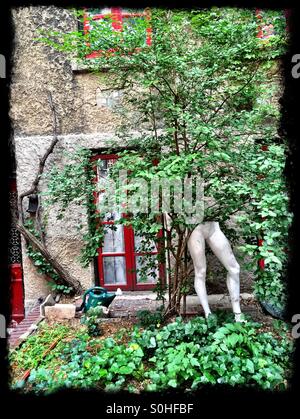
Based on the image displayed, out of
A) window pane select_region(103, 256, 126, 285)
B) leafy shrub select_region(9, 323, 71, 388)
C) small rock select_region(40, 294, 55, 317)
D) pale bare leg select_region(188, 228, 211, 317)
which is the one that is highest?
pale bare leg select_region(188, 228, 211, 317)

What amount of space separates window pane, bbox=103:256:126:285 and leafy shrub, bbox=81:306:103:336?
3.58 feet

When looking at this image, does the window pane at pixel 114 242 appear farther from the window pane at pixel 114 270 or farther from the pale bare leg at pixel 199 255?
the pale bare leg at pixel 199 255

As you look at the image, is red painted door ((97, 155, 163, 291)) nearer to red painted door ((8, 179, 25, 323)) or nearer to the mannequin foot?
red painted door ((8, 179, 25, 323))

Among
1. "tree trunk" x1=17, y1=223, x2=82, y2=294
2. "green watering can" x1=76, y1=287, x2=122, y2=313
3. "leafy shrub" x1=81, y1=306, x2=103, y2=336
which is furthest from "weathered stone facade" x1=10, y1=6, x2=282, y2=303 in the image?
"leafy shrub" x1=81, y1=306, x2=103, y2=336

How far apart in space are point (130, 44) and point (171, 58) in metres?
0.45

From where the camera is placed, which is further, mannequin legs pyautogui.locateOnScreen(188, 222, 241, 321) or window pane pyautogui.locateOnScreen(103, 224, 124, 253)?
window pane pyautogui.locateOnScreen(103, 224, 124, 253)

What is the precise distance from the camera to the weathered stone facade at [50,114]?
4855 mm

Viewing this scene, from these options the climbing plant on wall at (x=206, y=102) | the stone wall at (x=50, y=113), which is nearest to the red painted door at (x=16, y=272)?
the stone wall at (x=50, y=113)

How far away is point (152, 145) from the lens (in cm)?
369

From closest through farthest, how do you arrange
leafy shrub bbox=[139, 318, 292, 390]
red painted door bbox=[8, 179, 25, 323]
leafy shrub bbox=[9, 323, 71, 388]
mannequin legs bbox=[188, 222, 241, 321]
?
leafy shrub bbox=[139, 318, 292, 390], leafy shrub bbox=[9, 323, 71, 388], mannequin legs bbox=[188, 222, 241, 321], red painted door bbox=[8, 179, 25, 323]

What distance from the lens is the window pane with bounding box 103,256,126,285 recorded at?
205 inches

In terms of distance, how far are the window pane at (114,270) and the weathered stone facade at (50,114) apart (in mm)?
277
